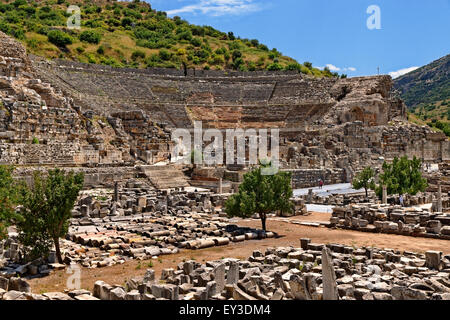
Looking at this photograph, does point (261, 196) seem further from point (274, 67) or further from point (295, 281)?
point (274, 67)

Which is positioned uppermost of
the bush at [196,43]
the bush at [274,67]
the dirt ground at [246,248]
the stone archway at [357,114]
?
the bush at [196,43]

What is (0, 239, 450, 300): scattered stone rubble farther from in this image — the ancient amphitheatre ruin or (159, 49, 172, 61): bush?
(159, 49, 172, 61): bush

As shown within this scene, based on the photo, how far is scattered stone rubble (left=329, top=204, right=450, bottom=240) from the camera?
656 inches

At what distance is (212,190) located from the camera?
28.7 m

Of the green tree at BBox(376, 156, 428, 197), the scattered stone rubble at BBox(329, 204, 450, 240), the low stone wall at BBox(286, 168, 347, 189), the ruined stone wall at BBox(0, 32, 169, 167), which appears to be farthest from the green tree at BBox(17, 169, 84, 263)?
the low stone wall at BBox(286, 168, 347, 189)

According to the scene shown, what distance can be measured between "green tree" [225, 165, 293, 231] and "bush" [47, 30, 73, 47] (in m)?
47.3

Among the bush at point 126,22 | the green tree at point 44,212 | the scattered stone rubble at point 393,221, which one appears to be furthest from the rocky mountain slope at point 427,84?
the green tree at point 44,212

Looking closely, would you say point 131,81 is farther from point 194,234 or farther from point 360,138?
point 194,234

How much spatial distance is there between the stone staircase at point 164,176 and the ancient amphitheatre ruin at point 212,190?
0.42ft

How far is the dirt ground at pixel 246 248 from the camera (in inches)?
457

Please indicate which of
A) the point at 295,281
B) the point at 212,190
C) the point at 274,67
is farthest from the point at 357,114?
the point at 295,281

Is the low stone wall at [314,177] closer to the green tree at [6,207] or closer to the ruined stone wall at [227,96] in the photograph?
the ruined stone wall at [227,96]

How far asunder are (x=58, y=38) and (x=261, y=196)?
4832cm
